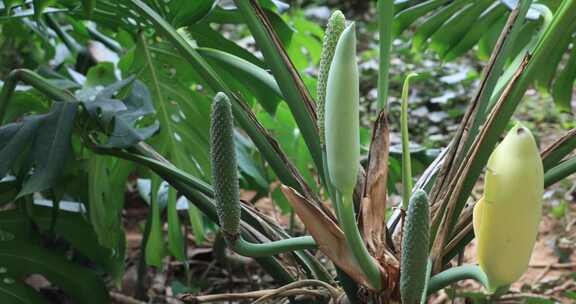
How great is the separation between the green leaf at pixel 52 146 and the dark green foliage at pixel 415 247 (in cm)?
47

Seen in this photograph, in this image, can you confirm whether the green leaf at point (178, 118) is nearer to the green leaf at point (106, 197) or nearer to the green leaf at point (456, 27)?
the green leaf at point (106, 197)

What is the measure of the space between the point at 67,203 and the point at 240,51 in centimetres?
45

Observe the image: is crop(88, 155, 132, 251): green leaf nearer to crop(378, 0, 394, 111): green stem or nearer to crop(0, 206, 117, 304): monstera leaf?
crop(0, 206, 117, 304): monstera leaf

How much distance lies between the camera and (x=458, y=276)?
1.75 feet

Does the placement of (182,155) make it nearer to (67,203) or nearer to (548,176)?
(67,203)

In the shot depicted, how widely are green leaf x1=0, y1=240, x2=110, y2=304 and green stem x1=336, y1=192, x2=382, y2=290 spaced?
487 millimetres

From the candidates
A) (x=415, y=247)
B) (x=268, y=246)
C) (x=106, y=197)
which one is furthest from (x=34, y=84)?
(x=415, y=247)

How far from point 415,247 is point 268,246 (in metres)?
0.15

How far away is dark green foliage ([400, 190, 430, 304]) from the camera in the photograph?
0.47 meters

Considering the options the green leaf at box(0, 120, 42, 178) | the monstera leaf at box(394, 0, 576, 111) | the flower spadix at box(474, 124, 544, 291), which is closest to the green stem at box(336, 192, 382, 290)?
the flower spadix at box(474, 124, 544, 291)

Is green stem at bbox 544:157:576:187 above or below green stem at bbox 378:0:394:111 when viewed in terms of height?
below

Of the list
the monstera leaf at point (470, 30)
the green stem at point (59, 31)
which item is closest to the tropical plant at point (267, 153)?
the green stem at point (59, 31)

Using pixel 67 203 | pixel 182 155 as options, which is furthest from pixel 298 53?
pixel 67 203

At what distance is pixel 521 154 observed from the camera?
1.44ft
